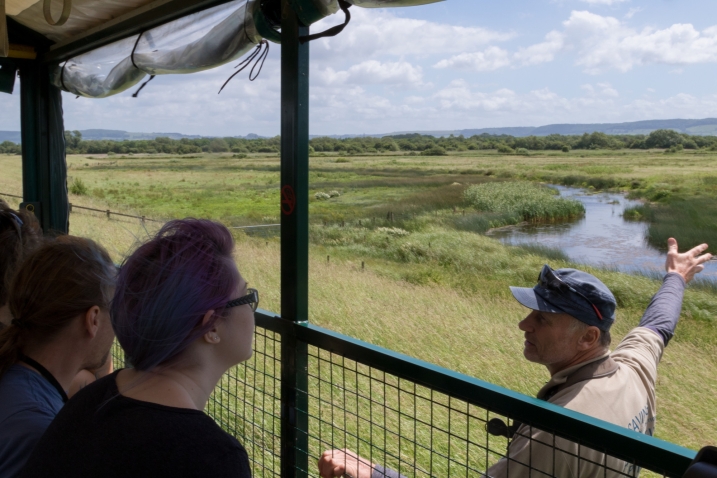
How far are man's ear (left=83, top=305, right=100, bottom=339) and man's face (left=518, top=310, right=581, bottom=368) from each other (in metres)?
1.03

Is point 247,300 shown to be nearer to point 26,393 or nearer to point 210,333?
point 210,333

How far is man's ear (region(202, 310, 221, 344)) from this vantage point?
3.17ft

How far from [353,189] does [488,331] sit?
12.8 feet

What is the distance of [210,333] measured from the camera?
979 millimetres

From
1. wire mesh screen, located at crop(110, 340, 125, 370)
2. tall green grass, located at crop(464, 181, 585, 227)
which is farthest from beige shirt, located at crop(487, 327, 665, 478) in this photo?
tall green grass, located at crop(464, 181, 585, 227)

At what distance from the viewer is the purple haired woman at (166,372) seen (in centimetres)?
84

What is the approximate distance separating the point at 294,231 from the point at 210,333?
3.25ft

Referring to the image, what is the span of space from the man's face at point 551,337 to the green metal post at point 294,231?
0.72 m

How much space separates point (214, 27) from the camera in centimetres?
254

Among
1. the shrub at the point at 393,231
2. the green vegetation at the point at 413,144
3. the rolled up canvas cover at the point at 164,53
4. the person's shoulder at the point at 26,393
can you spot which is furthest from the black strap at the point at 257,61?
the shrub at the point at 393,231

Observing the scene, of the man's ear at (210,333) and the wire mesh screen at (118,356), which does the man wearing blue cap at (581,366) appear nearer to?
the man's ear at (210,333)

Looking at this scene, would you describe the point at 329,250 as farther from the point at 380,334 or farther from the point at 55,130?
the point at 55,130

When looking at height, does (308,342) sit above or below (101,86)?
below

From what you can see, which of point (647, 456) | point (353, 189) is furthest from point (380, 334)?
point (647, 456)
